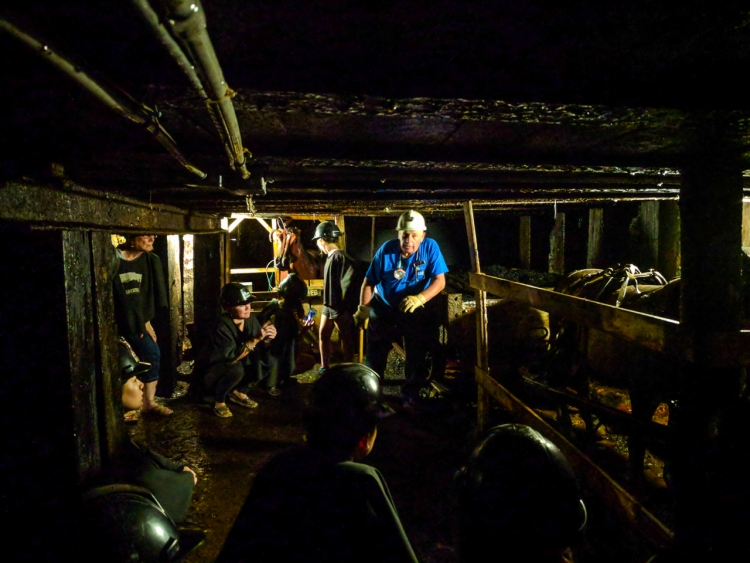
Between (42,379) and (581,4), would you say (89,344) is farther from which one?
(581,4)

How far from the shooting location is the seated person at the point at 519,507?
3.47 feet

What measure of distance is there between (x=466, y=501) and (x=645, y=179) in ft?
10.6

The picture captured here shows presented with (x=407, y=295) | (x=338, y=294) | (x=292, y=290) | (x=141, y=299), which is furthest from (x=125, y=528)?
(x=292, y=290)

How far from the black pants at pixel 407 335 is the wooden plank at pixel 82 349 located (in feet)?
11.0

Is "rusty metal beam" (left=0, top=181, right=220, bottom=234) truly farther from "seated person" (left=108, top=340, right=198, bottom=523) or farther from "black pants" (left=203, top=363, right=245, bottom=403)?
"black pants" (left=203, top=363, right=245, bottom=403)

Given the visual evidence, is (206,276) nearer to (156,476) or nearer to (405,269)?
(405,269)

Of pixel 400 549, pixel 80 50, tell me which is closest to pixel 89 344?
pixel 80 50

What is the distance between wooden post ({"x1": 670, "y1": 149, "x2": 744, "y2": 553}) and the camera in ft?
6.76

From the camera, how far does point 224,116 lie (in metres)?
1.41

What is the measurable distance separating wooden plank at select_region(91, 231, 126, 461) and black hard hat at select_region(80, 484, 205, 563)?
0.38 meters

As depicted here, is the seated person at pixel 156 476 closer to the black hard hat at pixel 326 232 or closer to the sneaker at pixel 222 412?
the sneaker at pixel 222 412

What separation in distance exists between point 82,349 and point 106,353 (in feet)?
0.89

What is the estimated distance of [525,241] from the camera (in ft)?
31.4

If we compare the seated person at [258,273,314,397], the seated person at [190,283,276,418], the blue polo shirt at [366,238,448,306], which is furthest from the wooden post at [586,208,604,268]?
the seated person at [190,283,276,418]
